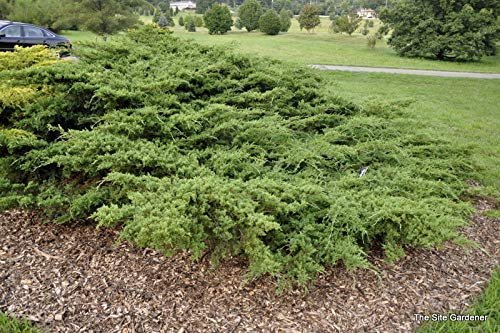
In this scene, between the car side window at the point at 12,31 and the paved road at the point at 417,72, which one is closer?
the car side window at the point at 12,31

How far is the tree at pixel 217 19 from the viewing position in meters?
33.9

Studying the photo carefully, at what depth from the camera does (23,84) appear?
12.3ft

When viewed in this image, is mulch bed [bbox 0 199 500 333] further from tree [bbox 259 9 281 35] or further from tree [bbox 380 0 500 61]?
tree [bbox 259 9 281 35]

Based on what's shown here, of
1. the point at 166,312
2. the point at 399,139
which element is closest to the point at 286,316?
the point at 166,312

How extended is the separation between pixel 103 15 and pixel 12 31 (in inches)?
339

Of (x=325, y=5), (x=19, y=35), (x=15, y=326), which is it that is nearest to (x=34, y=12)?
(x=19, y=35)

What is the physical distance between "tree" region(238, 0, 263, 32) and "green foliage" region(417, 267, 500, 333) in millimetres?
36233

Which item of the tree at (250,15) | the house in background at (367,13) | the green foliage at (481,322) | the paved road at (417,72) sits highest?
the house in background at (367,13)

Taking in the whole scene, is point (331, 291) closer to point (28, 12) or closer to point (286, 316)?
A: point (286, 316)

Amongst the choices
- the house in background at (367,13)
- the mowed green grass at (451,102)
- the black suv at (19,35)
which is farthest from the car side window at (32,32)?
the house in background at (367,13)

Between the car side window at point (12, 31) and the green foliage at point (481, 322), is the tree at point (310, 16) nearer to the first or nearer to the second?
the car side window at point (12, 31)

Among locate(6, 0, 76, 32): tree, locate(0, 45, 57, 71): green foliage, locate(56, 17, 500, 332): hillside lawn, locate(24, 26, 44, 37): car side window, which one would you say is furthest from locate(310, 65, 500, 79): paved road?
locate(6, 0, 76, 32): tree

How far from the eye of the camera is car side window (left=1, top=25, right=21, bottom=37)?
38.9ft

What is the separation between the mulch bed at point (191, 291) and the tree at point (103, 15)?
62.1 feet
